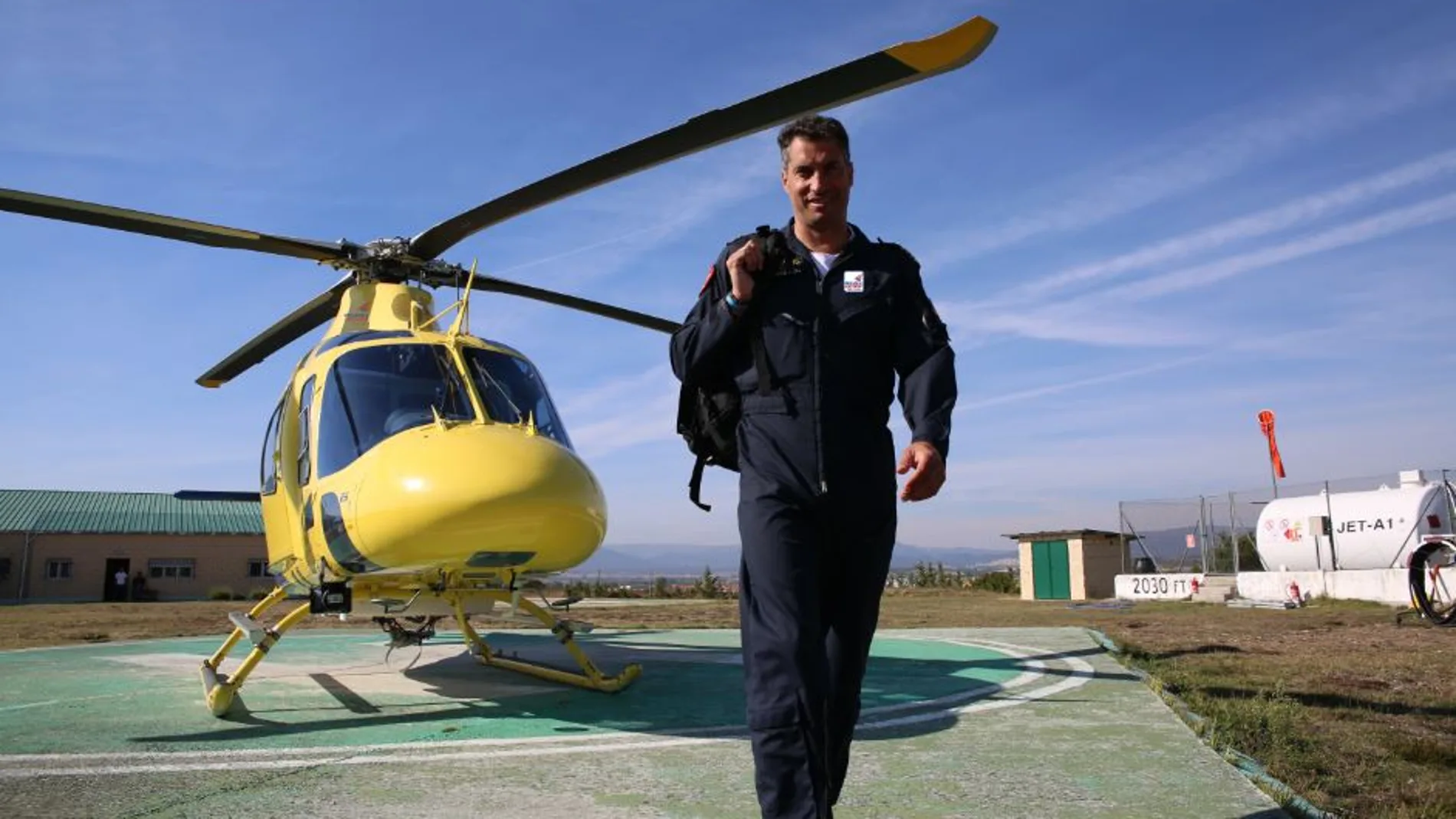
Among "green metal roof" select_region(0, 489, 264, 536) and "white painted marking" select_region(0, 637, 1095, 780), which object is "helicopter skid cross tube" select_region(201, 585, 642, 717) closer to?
"white painted marking" select_region(0, 637, 1095, 780)

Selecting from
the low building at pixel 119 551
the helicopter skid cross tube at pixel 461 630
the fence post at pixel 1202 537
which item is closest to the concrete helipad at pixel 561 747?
the helicopter skid cross tube at pixel 461 630

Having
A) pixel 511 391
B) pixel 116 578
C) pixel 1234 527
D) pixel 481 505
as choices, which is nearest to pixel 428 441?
pixel 481 505

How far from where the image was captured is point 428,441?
558 cm

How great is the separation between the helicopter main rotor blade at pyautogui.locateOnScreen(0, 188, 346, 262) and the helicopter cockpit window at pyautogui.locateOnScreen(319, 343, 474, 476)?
151 centimetres

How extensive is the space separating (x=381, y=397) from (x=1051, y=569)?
2628 centimetres

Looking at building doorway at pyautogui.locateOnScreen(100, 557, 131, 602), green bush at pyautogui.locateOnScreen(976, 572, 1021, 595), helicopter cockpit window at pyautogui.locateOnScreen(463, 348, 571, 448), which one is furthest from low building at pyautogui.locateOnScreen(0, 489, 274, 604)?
helicopter cockpit window at pyautogui.locateOnScreen(463, 348, 571, 448)

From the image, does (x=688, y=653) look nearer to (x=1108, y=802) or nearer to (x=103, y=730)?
(x=103, y=730)

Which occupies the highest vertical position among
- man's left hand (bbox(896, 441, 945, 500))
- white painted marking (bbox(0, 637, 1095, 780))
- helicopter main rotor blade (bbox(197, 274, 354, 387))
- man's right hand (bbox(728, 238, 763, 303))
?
helicopter main rotor blade (bbox(197, 274, 354, 387))

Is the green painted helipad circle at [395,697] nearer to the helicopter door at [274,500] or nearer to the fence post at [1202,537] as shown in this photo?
the helicopter door at [274,500]

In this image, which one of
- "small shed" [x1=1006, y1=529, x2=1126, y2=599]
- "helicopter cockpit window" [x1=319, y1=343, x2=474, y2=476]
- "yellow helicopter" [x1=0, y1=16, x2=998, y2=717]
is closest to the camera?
"yellow helicopter" [x1=0, y1=16, x2=998, y2=717]

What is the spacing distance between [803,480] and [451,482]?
119 inches

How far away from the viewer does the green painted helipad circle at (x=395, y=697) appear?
504cm

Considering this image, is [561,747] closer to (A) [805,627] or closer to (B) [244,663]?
(A) [805,627]

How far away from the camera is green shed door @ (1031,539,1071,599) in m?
28.8
